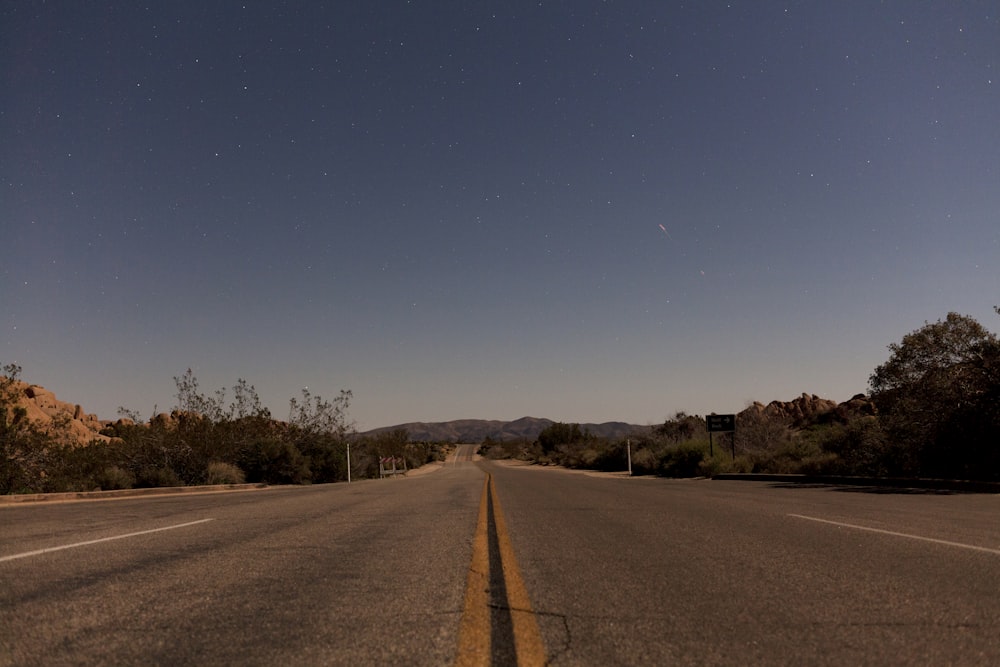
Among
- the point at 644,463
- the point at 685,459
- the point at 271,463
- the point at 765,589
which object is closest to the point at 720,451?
the point at 685,459

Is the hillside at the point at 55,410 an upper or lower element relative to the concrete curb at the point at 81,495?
upper

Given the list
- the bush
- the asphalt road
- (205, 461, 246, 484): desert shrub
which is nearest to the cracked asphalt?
the asphalt road

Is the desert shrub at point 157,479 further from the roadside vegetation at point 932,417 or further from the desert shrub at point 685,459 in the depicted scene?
the desert shrub at point 685,459

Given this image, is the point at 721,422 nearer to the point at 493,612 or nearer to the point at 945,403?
the point at 945,403

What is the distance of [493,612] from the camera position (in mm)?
3967

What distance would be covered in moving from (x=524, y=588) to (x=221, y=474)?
2566 centimetres

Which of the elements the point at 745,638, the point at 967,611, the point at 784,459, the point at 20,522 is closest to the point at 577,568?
the point at 745,638

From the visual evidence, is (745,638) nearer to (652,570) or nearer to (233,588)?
(652,570)

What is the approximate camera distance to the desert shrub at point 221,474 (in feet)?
88.2

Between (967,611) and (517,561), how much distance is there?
336 centimetres

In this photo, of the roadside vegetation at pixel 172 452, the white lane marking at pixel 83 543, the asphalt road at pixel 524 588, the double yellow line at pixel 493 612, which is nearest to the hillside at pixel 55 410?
the roadside vegetation at pixel 172 452

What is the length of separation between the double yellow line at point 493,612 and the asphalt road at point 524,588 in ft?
0.17

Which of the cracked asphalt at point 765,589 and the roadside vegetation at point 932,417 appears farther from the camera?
the roadside vegetation at point 932,417

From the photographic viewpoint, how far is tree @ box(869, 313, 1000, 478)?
64.2ft
